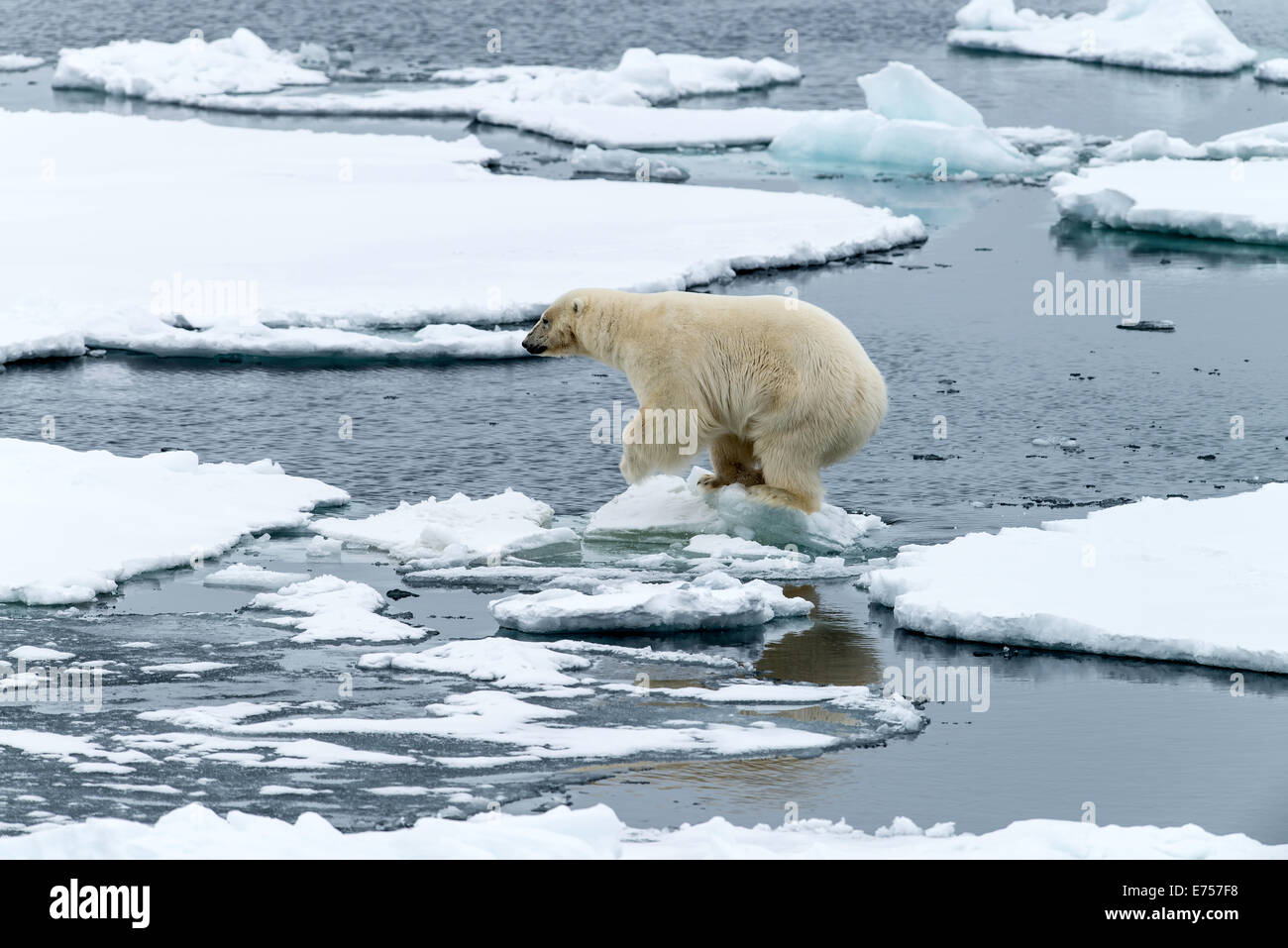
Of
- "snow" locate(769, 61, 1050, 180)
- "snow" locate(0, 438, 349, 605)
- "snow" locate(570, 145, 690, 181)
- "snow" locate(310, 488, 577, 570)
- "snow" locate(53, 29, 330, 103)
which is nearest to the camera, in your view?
"snow" locate(0, 438, 349, 605)

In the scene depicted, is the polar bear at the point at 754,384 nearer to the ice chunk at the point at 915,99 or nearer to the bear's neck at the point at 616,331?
the bear's neck at the point at 616,331

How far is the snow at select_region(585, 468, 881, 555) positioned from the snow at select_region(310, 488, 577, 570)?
0.32m

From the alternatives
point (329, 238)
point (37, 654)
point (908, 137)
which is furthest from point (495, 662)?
point (908, 137)

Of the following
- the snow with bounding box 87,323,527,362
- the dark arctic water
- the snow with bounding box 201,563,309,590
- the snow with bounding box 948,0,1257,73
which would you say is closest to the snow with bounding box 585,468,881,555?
the dark arctic water

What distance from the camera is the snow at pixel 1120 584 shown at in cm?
759

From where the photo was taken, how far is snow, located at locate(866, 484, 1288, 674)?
7586 millimetres

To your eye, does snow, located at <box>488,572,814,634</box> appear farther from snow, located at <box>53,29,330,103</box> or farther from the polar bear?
snow, located at <box>53,29,330,103</box>

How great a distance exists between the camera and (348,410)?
1209 cm

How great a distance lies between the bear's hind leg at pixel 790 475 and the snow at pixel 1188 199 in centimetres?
1087

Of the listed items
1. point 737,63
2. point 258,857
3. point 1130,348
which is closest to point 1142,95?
point 737,63

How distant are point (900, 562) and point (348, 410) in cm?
480

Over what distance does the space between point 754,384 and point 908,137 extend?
594 inches

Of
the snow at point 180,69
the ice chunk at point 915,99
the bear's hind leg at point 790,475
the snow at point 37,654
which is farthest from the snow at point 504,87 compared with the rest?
the snow at point 37,654

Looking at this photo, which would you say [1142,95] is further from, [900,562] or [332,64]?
[900,562]
